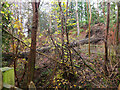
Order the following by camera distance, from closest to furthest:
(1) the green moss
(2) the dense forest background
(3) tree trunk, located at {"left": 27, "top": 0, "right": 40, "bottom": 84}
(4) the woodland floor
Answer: (1) the green moss < (3) tree trunk, located at {"left": 27, "top": 0, "right": 40, "bottom": 84} < (2) the dense forest background < (4) the woodland floor

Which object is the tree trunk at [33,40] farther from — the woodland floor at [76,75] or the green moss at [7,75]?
the woodland floor at [76,75]

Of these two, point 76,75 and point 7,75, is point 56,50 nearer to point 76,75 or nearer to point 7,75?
point 76,75

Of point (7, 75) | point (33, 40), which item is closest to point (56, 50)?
point (33, 40)

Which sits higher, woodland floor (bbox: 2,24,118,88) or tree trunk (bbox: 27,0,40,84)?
tree trunk (bbox: 27,0,40,84)

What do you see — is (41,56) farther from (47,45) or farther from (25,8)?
(25,8)

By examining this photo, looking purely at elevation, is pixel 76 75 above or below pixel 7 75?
below

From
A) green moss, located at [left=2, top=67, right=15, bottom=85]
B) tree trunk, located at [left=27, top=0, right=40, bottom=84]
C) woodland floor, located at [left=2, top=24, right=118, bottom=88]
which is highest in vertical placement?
tree trunk, located at [left=27, top=0, right=40, bottom=84]

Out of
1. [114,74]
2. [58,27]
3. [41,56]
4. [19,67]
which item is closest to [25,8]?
[58,27]

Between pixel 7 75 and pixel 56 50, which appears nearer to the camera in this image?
pixel 7 75

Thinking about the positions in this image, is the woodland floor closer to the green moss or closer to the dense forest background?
the dense forest background

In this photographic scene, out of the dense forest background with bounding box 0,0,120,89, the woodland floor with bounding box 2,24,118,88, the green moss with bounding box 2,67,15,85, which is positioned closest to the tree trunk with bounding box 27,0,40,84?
the green moss with bounding box 2,67,15,85

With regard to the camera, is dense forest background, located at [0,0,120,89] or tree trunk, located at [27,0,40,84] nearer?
tree trunk, located at [27,0,40,84]

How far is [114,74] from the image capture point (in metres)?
2.24

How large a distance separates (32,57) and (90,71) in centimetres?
172
